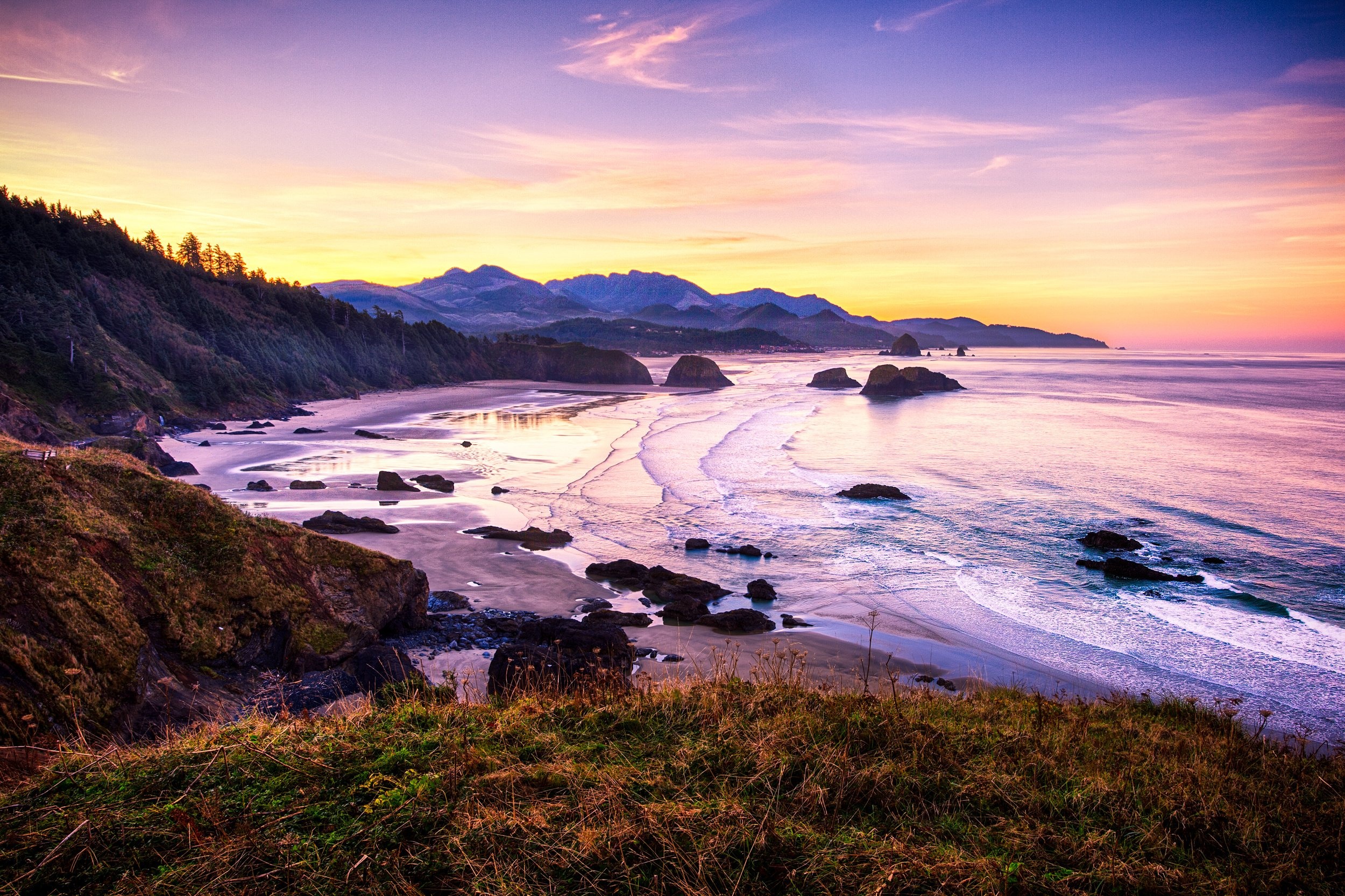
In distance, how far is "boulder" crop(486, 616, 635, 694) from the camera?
26.6 feet

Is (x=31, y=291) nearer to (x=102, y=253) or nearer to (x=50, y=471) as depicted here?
(x=102, y=253)

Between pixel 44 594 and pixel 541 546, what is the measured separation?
1338 centimetres

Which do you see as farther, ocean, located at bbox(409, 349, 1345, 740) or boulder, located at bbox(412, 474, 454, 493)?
Answer: boulder, located at bbox(412, 474, 454, 493)

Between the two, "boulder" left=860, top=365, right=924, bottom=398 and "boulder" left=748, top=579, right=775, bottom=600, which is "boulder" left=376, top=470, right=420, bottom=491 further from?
"boulder" left=860, top=365, right=924, bottom=398

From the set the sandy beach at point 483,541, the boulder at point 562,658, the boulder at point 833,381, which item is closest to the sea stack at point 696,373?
the boulder at point 833,381

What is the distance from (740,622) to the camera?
568 inches

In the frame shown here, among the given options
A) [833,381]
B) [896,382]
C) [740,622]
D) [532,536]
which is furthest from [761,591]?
[833,381]

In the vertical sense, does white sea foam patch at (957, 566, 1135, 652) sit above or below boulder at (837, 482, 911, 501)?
below

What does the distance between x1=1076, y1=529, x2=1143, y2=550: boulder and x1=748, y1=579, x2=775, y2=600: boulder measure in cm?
1191

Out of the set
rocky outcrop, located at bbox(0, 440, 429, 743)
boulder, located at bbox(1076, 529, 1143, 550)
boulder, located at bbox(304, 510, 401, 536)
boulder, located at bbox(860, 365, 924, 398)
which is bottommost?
boulder, located at bbox(1076, 529, 1143, 550)

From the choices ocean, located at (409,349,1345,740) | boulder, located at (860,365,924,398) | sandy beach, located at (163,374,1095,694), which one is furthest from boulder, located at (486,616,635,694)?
boulder, located at (860,365,924,398)

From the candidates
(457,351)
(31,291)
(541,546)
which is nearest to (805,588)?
(541,546)

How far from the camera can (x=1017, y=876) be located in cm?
387

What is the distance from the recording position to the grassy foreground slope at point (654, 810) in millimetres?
3633
